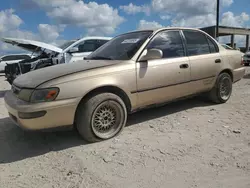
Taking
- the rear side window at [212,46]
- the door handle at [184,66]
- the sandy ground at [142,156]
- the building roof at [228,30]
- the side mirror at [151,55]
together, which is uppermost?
the building roof at [228,30]

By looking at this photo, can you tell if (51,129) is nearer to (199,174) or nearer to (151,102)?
(151,102)

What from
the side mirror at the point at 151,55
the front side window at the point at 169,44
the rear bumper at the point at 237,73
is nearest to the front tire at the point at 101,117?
the side mirror at the point at 151,55

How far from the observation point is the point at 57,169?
114 inches

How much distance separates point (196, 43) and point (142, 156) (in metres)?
2.79

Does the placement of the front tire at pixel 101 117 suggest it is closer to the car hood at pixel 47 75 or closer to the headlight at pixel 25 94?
the car hood at pixel 47 75

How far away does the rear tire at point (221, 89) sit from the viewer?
17.0 ft

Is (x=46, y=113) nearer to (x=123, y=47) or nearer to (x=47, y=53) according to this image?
(x=123, y=47)

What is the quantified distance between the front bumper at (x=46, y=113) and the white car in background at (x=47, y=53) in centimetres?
484

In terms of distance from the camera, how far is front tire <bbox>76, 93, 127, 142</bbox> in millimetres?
3436

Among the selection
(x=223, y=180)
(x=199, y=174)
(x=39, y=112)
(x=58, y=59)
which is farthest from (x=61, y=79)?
(x=58, y=59)

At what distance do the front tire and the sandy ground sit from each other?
5.6 inches

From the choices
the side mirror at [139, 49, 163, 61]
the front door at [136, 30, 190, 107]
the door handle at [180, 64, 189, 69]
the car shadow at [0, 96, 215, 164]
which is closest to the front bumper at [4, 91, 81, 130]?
the car shadow at [0, 96, 215, 164]

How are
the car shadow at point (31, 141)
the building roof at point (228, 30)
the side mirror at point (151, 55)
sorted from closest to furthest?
1. the car shadow at point (31, 141)
2. the side mirror at point (151, 55)
3. the building roof at point (228, 30)

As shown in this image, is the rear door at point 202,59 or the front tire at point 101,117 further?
the rear door at point 202,59
